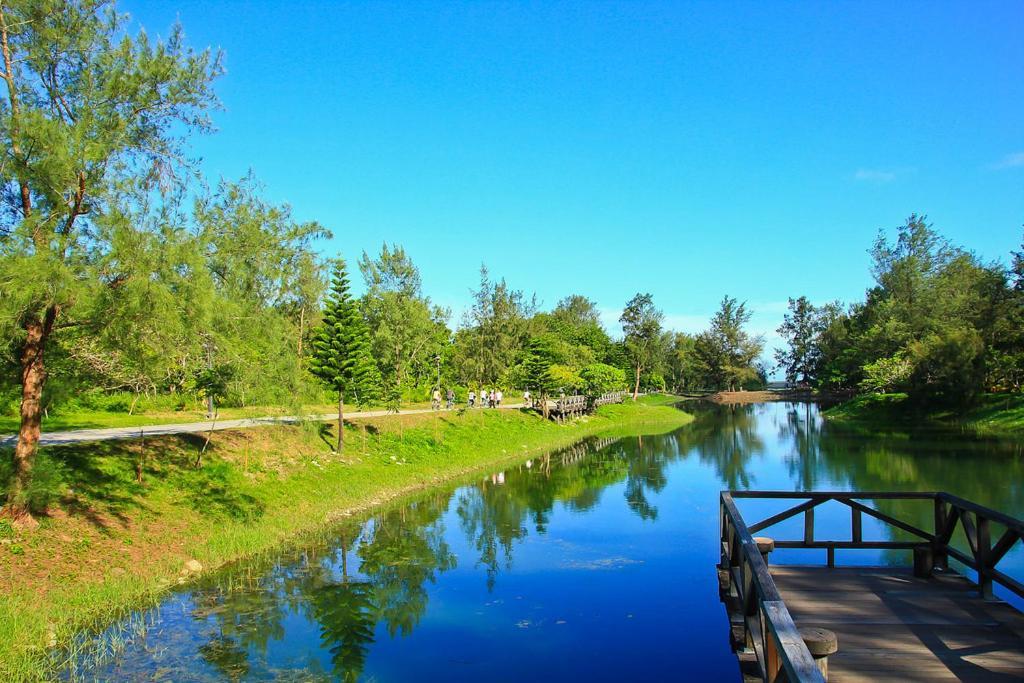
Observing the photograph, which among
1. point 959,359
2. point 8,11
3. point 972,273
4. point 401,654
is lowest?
point 401,654

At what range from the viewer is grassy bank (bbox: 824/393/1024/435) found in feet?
142

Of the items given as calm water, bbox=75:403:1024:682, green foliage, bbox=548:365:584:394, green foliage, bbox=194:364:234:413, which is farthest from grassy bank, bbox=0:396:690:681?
green foliage, bbox=548:365:584:394

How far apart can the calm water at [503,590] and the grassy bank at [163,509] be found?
2.90 feet

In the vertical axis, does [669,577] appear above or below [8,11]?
below

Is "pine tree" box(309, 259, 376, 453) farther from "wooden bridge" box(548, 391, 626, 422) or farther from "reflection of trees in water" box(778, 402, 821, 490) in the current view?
"wooden bridge" box(548, 391, 626, 422)

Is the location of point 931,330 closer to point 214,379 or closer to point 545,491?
point 545,491

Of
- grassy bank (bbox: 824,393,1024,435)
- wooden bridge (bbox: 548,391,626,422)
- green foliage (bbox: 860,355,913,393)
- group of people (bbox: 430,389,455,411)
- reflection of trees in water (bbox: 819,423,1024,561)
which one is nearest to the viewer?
reflection of trees in water (bbox: 819,423,1024,561)

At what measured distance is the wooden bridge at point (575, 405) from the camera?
5175 centimetres

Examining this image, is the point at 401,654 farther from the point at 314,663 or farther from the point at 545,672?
the point at 545,672

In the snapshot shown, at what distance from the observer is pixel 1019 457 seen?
30.9 metres

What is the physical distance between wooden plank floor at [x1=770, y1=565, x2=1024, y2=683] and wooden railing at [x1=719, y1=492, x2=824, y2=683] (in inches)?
29.1

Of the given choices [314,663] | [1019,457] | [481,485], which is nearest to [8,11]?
[314,663]

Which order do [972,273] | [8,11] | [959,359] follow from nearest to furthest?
[8,11] < [959,359] < [972,273]

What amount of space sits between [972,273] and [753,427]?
2515 cm
